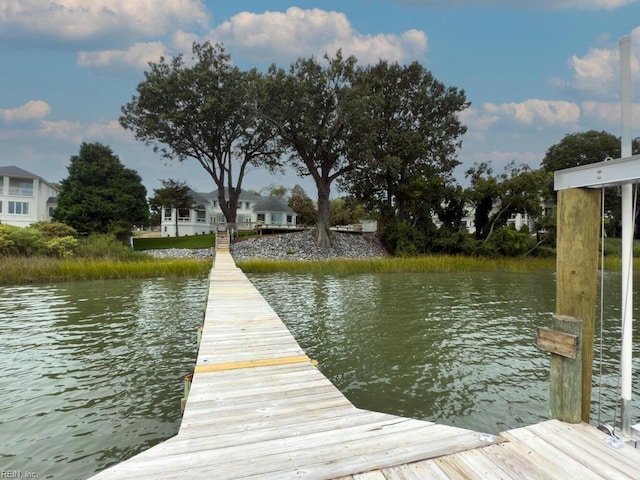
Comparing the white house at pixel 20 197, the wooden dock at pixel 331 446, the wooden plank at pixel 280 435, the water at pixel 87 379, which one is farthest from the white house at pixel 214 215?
the wooden dock at pixel 331 446

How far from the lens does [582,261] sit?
2.92 meters

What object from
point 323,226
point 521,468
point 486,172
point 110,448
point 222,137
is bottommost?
point 110,448

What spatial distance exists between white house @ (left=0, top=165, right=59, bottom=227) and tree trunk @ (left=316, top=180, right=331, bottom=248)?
25.8 metres

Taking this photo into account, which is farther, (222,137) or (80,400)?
(222,137)

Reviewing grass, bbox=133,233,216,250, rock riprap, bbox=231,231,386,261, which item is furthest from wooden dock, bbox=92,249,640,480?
grass, bbox=133,233,216,250

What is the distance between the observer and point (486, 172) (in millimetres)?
28562

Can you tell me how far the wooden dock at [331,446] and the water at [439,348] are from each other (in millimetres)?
1760

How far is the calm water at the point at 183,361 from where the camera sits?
13.5ft

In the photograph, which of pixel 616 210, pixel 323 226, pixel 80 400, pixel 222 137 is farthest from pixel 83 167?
pixel 616 210

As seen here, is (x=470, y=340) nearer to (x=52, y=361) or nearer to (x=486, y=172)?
(x=52, y=361)

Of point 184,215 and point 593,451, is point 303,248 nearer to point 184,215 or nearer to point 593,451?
point 184,215

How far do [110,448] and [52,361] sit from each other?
3.48 m

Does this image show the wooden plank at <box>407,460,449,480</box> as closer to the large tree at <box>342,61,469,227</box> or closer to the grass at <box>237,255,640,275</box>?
the grass at <box>237,255,640,275</box>

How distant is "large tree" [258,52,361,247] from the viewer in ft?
83.7
